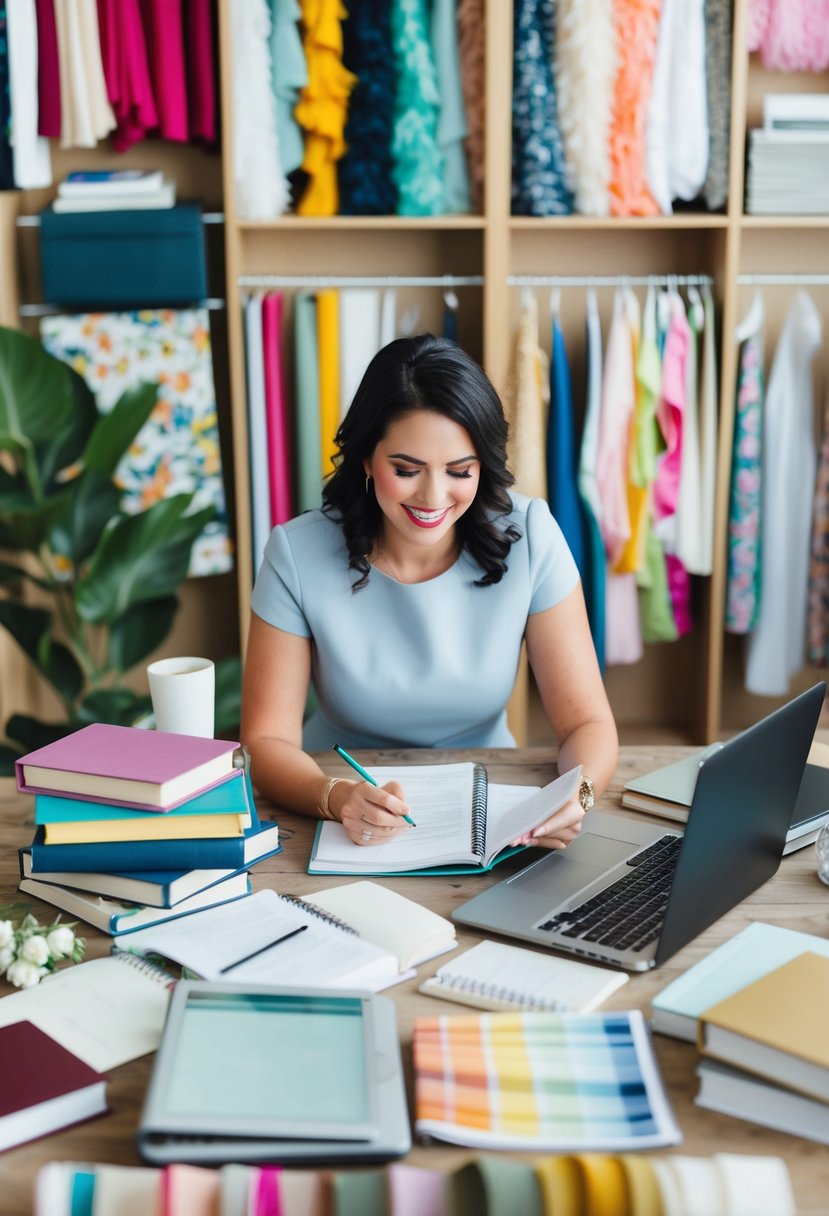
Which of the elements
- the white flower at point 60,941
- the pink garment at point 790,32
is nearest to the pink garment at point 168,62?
the pink garment at point 790,32

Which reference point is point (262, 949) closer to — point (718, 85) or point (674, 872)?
point (674, 872)

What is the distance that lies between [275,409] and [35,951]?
7.38ft

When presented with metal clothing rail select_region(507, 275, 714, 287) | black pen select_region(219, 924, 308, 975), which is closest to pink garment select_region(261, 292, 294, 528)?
metal clothing rail select_region(507, 275, 714, 287)

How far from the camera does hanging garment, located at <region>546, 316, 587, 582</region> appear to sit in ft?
10.7

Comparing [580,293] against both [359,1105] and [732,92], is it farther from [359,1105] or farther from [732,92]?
[359,1105]

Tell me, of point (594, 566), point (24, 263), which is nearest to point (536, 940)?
point (594, 566)

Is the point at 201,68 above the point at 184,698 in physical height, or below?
above

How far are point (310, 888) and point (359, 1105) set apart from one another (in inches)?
18.1

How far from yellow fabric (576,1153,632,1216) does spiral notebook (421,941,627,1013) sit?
0.29 meters

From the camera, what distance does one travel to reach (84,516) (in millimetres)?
2848

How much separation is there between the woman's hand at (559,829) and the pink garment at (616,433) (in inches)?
76.5

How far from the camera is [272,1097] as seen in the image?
36.4 inches

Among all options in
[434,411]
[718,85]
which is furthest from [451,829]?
[718,85]

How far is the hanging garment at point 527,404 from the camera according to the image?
319cm
